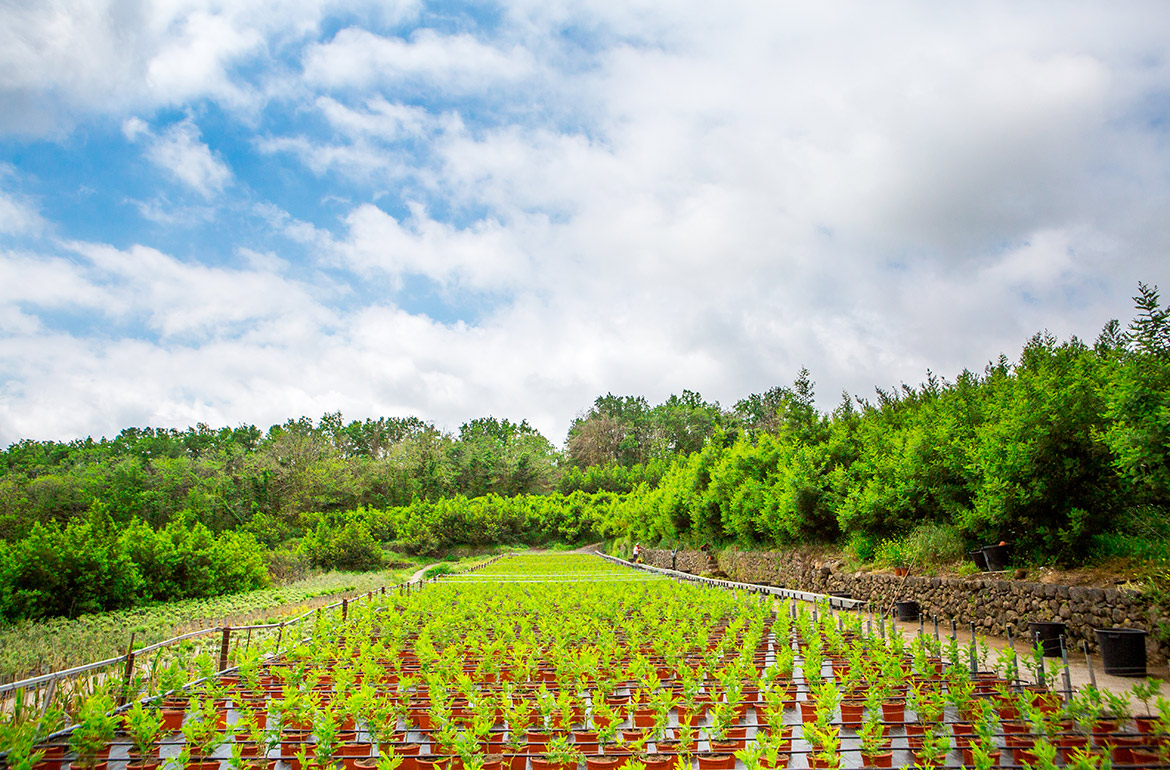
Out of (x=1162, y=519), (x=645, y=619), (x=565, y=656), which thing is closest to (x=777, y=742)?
(x=565, y=656)

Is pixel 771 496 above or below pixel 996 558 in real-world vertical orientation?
above

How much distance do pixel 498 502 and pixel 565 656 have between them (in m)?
43.0

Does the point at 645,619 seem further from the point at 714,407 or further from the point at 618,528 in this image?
the point at 714,407

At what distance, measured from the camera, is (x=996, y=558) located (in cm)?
1088

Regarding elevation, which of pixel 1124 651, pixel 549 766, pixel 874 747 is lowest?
pixel 549 766

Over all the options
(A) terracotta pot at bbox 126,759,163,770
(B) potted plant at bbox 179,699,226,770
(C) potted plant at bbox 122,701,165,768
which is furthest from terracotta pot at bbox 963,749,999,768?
(C) potted plant at bbox 122,701,165,768

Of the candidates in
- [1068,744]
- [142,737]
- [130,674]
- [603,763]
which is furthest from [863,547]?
[142,737]

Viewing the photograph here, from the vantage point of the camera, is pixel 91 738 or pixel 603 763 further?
pixel 91 738

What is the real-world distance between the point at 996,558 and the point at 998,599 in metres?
0.95

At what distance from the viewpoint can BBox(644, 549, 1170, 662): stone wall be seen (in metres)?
7.59

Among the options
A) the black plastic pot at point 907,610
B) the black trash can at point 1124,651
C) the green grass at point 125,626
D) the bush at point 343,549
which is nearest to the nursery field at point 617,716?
the black trash can at point 1124,651

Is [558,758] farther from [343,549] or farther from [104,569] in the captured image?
[343,549]

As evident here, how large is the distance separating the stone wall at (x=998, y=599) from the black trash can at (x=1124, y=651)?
313 mm

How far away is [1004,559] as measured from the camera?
→ 428 inches
